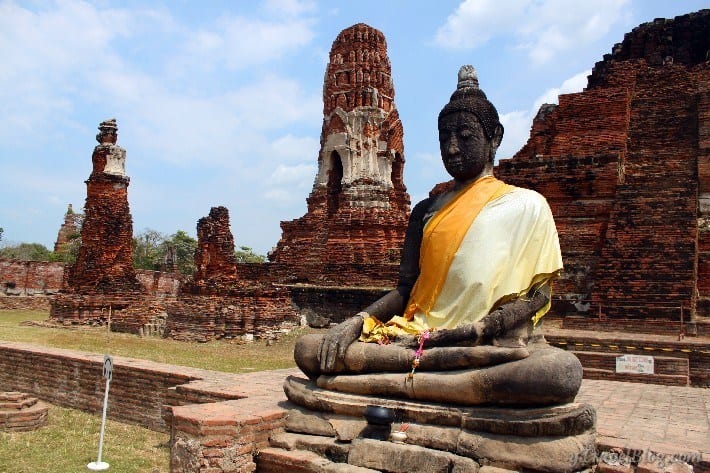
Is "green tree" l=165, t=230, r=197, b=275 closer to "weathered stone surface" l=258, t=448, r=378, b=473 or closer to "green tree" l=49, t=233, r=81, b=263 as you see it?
"green tree" l=49, t=233, r=81, b=263

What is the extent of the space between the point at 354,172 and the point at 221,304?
25.9 ft

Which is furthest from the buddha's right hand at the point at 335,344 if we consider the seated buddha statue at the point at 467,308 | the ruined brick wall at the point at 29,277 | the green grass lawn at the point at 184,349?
the ruined brick wall at the point at 29,277

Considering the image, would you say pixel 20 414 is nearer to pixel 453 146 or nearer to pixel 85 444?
pixel 85 444

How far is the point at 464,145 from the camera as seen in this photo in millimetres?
4812

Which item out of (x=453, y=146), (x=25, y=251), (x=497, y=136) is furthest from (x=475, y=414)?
(x=25, y=251)

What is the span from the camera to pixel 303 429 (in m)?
4.39

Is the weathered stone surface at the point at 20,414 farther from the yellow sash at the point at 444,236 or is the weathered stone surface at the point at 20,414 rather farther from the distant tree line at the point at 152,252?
the distant tree line at the point at 152,252

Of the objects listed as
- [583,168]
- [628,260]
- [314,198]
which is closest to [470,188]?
[628,260]

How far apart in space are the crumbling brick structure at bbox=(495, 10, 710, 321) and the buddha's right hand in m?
7.45

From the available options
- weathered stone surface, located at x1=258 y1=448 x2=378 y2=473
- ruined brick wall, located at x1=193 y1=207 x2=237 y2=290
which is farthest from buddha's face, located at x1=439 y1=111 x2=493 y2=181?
ruined brick wall, located at x1=193 y1=207 x2=237 y2=290

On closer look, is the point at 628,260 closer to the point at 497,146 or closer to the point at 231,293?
the point at 497,146

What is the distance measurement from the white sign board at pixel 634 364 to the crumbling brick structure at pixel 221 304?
9389 mm

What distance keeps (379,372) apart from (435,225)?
3.81ft

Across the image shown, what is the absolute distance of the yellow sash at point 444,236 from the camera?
4.58 meters
